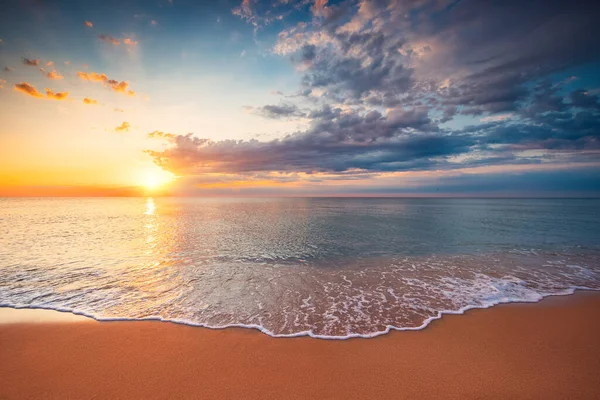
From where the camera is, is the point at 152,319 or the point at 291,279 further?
the point at 291,279

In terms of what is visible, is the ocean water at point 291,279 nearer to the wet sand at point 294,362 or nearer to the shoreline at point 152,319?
the shoreline at point 152,319

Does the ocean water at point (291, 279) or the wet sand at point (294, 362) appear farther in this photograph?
the ocean water at point (291, 279)

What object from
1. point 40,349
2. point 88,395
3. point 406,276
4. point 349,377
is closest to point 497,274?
point 406,276

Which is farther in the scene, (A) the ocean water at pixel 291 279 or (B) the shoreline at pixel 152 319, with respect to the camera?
(A) the ocean water at pixel 291 279

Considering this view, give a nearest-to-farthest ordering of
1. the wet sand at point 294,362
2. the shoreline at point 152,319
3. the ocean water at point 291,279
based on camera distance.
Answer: the wet sand at point 294,362 → the shoreline at point 152,319 → the ocean water at point 291,279

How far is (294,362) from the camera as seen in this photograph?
5570 millimetres

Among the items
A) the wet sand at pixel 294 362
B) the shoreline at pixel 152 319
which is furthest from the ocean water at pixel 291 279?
the wet sand at pixel 294 362

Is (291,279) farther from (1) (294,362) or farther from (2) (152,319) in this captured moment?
(1) (294,362)

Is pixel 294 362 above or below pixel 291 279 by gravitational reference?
above

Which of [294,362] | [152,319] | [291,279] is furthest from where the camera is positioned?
[291,279]

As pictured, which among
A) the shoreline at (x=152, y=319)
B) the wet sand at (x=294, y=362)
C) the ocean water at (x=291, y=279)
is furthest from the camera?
the ocean water at (x=291, y=279)

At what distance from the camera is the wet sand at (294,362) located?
15.5 feet

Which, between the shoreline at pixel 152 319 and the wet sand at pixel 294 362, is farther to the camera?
the shoreline at pixel 152 319

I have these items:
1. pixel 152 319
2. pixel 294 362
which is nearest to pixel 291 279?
pixel 152 319
